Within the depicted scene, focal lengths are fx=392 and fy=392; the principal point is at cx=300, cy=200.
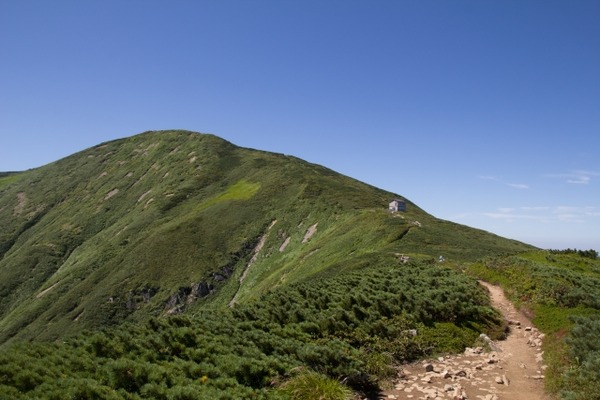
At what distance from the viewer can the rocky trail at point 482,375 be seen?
1514 cm

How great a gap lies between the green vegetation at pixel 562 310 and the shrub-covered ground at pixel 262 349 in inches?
132

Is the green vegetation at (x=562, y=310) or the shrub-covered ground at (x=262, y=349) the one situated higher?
the green vegetation at (x=562, y=310)

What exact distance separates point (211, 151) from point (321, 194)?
89.4 meters

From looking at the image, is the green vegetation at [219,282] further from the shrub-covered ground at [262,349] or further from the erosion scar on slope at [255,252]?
the erosion scar on slope at [255,252]

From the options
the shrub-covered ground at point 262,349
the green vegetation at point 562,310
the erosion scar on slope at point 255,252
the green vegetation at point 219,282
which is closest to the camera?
the shrub-covered ground at point 262,349

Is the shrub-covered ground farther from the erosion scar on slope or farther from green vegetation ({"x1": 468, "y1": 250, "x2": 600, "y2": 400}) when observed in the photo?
the erosion scar on slope

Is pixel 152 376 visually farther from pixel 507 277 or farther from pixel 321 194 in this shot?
pixel 321 194

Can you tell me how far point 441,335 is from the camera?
71.0ft

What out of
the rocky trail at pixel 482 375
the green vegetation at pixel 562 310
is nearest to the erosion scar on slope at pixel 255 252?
the green vegetation at pixel 562 310

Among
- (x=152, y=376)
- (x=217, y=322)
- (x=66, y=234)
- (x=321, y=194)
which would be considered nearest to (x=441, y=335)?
(x=217, y=322)

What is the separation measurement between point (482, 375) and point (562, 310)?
11.4 m

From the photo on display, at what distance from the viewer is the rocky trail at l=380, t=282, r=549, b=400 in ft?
Result: 49.7

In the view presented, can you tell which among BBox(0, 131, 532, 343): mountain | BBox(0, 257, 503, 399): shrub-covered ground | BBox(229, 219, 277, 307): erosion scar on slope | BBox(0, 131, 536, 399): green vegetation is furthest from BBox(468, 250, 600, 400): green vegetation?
BBox(229, 219, 277, 307): erosion scar on slope

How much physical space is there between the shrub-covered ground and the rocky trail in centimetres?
98
